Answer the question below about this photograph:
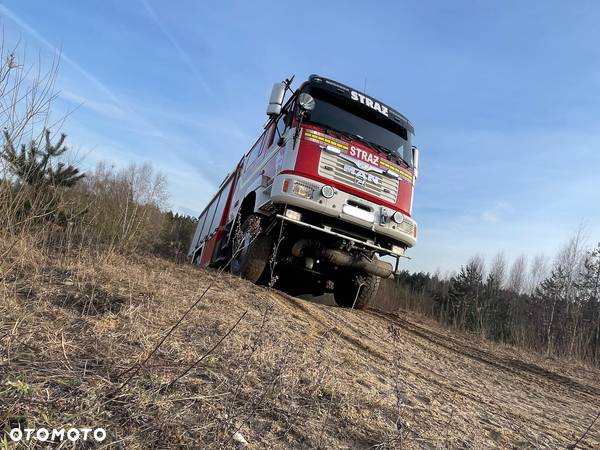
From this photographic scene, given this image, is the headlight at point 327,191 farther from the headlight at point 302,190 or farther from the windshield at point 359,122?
the windshield at point 359,122

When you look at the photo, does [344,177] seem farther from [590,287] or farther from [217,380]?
[590,287]

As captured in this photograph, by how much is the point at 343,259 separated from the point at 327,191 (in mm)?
1210

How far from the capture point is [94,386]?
186 cm

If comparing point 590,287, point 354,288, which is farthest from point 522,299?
point 354,288

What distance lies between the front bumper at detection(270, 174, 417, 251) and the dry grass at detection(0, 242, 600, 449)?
166 centimetres

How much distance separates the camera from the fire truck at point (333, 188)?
Result: 610cm

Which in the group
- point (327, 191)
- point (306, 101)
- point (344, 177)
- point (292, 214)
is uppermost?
point (306, 101)

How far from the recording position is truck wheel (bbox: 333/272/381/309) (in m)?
7.38

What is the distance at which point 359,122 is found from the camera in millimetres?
6941

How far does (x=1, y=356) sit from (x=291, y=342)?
2162 millimetres

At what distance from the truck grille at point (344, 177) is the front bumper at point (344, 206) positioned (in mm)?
210

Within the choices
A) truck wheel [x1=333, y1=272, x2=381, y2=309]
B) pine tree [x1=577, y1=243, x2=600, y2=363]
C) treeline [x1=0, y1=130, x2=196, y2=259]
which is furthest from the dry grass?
pine tree [x1=577, y1=243, x2=600, y2=363]

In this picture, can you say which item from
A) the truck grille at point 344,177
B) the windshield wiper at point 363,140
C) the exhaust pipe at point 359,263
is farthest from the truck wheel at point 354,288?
the windshield wiper at point 363,140

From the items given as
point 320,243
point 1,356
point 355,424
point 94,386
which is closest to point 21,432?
point 94,386
